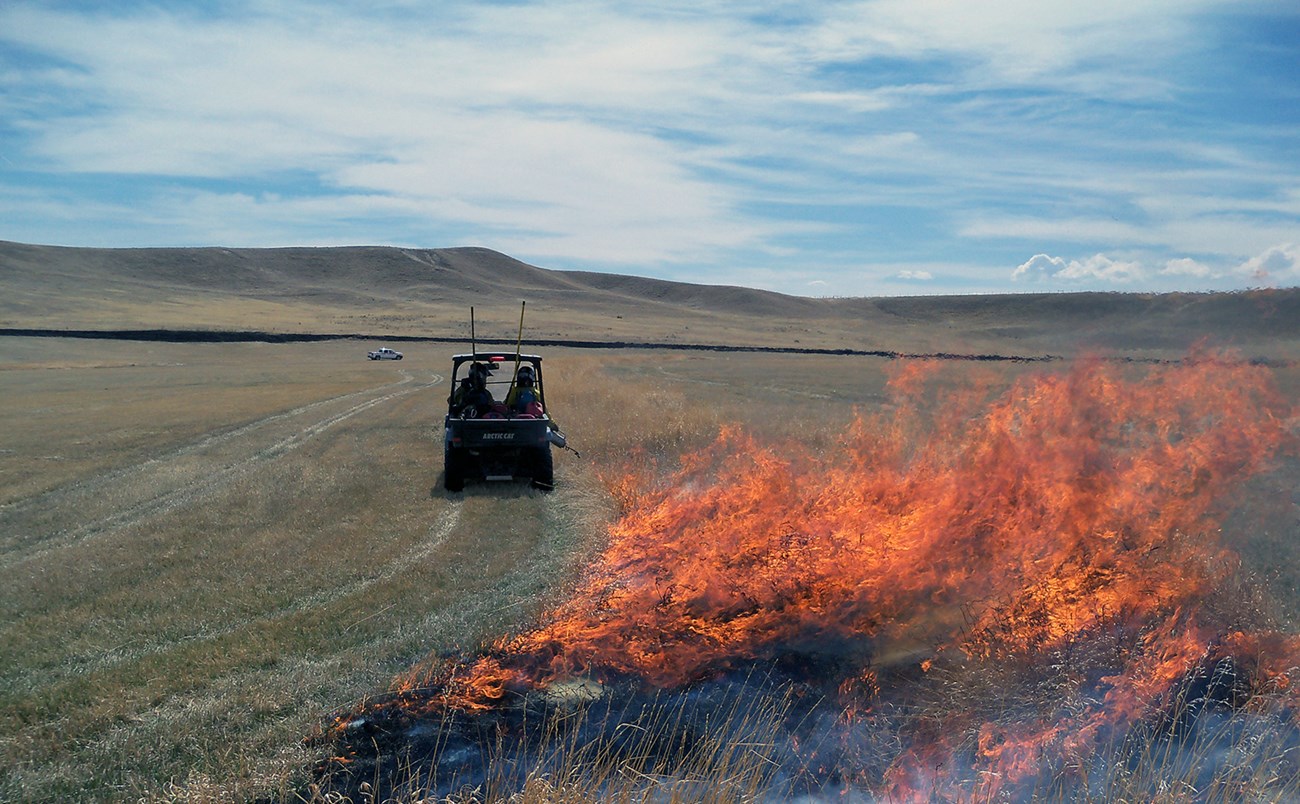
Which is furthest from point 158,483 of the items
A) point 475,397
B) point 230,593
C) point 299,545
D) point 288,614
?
point 288,614

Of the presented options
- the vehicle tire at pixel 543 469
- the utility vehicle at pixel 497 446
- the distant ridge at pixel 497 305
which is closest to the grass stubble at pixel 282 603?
the vehicle tire at pixel 543 469

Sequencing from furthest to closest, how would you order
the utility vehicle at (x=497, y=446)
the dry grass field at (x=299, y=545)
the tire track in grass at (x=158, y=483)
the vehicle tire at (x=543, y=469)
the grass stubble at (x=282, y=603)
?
the vehicle tire at (x=543, y=469), the utility vehicle at (x=497, y=446), the tire track in grass at (x=158, y=483), the dry grass field at (x=299, y=545), the grass stubble at (x=282, y=603)

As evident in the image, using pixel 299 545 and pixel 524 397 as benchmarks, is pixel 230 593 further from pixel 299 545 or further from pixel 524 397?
pixel 524 397

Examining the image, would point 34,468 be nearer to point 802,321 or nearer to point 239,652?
point 239,652

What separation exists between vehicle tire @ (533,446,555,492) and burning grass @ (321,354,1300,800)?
3085mm

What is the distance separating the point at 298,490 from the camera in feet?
52.5

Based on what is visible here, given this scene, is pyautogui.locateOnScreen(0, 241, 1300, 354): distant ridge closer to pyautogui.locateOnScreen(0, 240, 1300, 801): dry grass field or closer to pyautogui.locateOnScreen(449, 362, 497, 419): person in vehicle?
pyautogui.locateOnScreen(0, 240, 1300, 801): dry grass field

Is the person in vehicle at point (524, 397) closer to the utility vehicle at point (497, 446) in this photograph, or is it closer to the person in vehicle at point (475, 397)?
the utility vehicle at point (497, 446)

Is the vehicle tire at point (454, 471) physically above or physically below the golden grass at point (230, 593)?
above

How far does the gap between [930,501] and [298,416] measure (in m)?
22.9

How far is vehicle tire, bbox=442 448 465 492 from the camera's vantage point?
614 inches

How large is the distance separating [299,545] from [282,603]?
8.60 feet

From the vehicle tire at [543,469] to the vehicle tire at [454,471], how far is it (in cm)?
119

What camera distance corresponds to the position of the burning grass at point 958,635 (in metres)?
6.46
